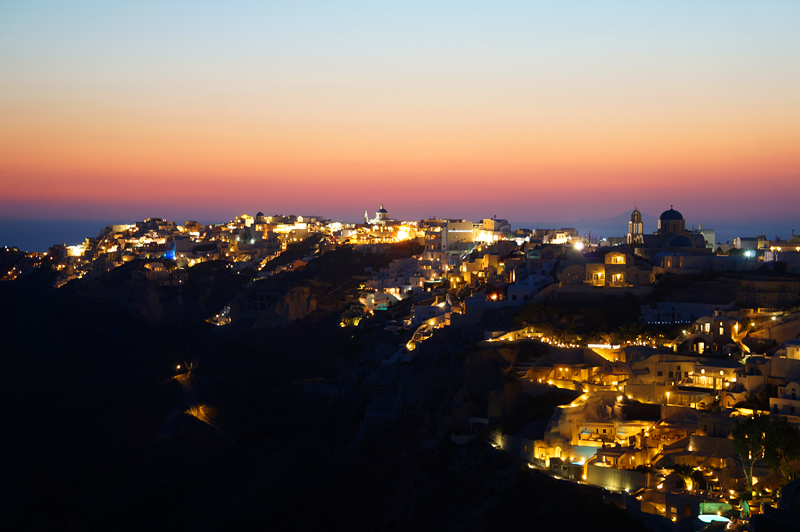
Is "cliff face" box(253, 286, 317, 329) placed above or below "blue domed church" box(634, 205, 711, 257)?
below

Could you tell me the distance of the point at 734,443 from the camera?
24500 mm

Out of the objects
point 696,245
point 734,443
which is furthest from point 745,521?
point 696,245

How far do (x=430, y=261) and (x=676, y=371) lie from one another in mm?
34193

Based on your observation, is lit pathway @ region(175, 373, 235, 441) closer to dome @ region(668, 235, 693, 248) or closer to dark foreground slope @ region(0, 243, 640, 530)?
dark foreground slope @ region(0, 243, 640, 530)

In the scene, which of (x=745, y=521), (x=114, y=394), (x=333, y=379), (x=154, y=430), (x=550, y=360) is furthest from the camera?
(x=114, y=394)

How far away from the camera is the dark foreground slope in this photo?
30375mm

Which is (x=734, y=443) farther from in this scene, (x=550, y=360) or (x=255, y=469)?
(x=255, y=469)

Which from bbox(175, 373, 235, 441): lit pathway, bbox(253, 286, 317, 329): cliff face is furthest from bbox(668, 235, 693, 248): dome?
bbox(253, 286, 317, 329): cliff face

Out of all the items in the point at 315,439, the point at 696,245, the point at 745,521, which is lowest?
the point at 315,439

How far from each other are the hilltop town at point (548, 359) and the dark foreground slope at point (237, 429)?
293 millimetres

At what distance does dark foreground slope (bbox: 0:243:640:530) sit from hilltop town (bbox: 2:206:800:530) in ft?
0.96

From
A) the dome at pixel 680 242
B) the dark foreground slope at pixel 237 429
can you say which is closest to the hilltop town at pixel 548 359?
the dome at pixel 680 242

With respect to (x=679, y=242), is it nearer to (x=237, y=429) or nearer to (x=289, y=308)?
(x=237, y=429)

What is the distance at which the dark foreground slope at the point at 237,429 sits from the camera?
1196 inches
